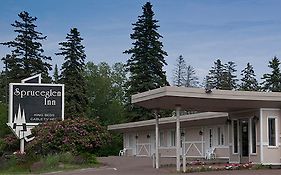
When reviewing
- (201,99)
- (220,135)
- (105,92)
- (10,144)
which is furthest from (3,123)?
(105,92)

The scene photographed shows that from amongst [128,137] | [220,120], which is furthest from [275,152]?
[128,137]

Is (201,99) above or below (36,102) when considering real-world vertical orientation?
below

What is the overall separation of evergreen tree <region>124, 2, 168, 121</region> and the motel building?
1533 centimetres

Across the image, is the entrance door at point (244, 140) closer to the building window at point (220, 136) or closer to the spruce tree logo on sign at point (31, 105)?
the building window at point (220, 136)

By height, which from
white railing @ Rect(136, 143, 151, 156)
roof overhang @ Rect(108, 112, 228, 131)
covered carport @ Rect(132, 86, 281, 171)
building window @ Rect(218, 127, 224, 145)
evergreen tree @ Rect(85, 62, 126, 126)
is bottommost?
white railing @ Rect(136, 143, 151, 156)

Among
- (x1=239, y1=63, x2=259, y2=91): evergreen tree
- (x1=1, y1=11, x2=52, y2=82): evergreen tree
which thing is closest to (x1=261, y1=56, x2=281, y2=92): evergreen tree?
(x1=239, y1=63, x2=259, y2=91): evergreen tree

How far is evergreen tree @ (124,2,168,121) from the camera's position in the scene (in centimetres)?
5162

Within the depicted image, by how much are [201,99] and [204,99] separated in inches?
4.9

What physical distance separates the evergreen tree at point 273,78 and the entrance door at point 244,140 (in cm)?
4064

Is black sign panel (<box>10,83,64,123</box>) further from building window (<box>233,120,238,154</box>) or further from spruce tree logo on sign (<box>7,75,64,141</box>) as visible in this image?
building window (<box>233,120,238,154</box>)

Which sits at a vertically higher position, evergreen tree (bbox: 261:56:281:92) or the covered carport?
evergreen tree (bbox: 261:56:281:92)

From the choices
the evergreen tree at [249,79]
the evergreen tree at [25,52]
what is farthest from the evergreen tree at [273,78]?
the evergreen tree at [25,52]

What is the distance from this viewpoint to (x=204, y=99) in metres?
22.5

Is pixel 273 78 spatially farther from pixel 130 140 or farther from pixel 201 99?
pixel 201 99
